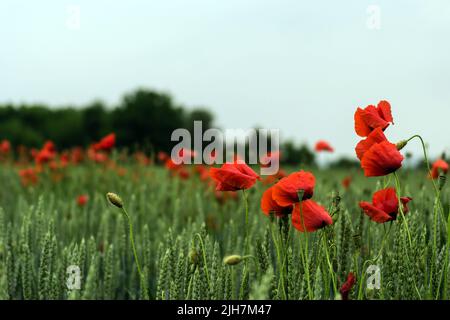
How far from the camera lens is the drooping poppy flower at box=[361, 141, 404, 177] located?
1.35 m

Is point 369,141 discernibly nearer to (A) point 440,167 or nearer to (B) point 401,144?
(B) point 401,144

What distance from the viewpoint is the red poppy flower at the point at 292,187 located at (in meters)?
1.27

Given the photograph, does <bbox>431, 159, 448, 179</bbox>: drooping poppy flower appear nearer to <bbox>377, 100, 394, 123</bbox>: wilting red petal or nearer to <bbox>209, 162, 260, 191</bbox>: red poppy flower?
<bbox>377, 100, 394, 123</bbox>: wilting red petal

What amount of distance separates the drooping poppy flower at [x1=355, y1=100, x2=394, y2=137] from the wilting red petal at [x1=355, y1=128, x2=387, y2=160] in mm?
81

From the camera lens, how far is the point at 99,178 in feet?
15.6

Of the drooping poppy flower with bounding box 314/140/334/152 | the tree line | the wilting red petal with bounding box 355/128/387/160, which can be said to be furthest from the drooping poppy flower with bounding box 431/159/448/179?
the tree line

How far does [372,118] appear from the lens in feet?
4.96

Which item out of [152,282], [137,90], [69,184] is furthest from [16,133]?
[152,282]

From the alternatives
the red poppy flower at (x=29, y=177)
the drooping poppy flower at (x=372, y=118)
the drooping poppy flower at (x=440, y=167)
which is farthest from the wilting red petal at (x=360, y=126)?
the red poppy flower at (x=29, y=177)

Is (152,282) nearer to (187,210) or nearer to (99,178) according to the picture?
(187,210)

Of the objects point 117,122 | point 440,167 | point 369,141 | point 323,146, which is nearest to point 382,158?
point 369,141

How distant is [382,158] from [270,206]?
0.30 m
